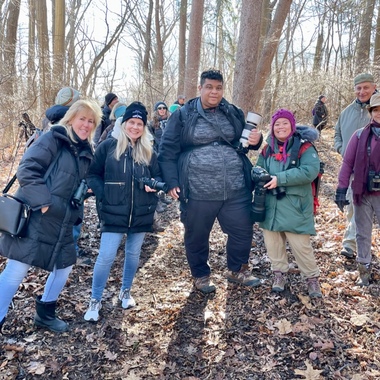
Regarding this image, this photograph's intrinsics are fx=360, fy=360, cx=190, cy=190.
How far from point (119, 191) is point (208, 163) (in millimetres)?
985

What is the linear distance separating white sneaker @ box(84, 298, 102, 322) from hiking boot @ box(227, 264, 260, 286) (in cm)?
160

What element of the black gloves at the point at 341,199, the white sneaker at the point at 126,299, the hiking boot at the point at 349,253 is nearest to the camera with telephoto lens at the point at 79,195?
the white sneaker at the point at 126,299

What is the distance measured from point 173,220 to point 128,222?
338cm

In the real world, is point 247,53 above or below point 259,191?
above

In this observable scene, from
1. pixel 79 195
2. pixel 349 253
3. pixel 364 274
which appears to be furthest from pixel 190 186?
pixel 349 253

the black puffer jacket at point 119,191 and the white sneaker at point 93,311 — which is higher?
the black puffer jacket at point 119,191

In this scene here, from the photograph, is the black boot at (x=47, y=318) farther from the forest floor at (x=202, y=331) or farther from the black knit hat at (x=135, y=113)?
the black knit hat at (x=135, y=113)

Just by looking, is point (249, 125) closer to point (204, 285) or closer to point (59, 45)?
point (204, 285)

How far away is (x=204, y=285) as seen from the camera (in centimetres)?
416

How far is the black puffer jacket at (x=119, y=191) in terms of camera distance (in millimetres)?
3447

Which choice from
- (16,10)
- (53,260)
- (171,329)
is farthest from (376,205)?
(16,10)

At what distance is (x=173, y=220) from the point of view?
6836 mm

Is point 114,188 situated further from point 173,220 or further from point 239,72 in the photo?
point 239,72

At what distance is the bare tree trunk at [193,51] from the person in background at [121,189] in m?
8.72
